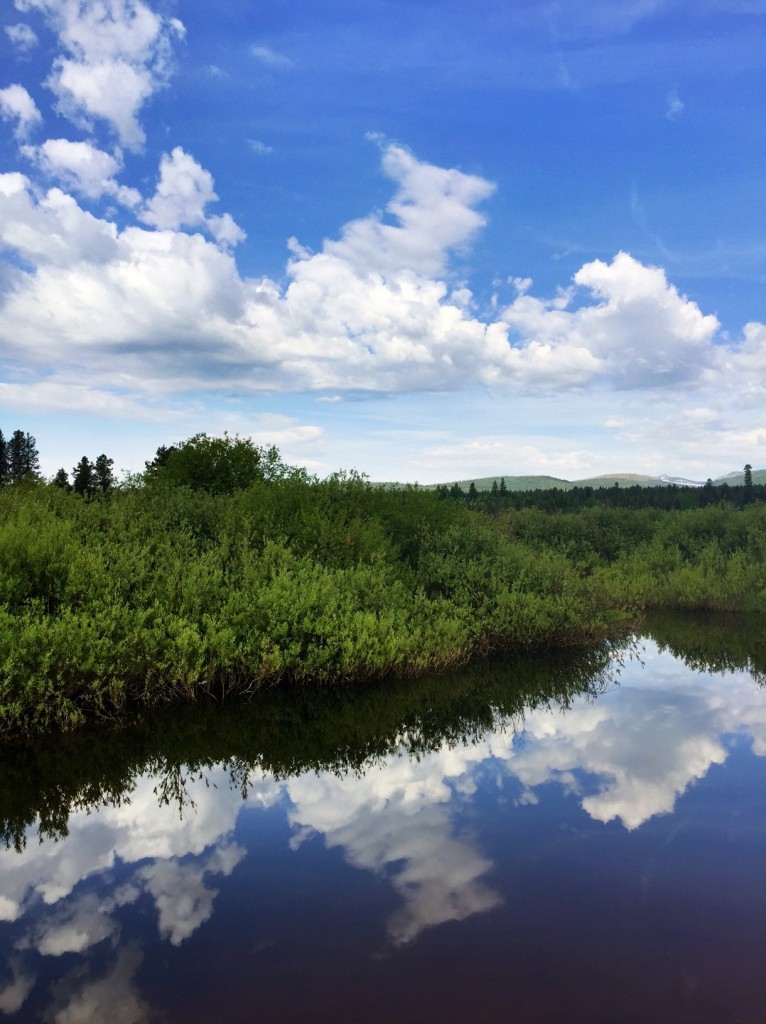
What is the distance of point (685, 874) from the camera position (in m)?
10.0

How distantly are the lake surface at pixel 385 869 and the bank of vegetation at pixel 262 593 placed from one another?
1370 millimetres

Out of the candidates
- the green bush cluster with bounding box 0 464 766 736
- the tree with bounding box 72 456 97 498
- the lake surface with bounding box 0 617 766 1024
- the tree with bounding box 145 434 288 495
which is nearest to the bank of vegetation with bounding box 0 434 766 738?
the green bush cluster with bounding box 0 464 766 736

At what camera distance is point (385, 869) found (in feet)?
33.6

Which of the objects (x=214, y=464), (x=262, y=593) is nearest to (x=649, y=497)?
(x=214, y=464)

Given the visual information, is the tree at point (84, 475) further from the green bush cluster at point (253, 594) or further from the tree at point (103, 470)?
the green bush cluster at point (253, 594)

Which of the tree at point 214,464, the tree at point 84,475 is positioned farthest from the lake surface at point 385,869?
the tree at point 84,475

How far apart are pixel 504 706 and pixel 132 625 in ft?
34.0

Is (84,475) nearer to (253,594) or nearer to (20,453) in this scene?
(20,453)

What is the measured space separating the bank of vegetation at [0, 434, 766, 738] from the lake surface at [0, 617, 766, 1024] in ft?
4.49

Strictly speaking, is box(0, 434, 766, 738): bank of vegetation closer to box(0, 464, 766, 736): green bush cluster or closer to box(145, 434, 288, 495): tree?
box(0, 464, 766, 736): green bush cluster

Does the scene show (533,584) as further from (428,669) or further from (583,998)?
(583,998)

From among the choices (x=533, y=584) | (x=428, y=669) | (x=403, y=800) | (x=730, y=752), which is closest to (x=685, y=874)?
(x=403, y=800)

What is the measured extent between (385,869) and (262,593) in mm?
10706

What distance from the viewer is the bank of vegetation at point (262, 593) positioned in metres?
16.4
